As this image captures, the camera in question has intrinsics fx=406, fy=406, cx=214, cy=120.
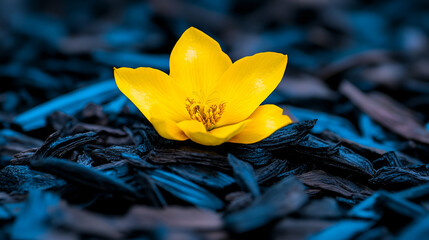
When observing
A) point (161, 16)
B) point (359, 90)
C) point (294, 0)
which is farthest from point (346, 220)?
point (294, 0)

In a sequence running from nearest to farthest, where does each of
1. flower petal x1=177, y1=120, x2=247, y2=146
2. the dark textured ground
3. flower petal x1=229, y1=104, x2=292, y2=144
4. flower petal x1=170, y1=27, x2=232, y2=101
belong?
the dark textured ground < flower petal x1=177, y1=120, x2=247, y2=146 < flower petal x1=229, y1=104, x2=292, y2=144 < flower petal x1=170, y1=27, x2=232, y2=101

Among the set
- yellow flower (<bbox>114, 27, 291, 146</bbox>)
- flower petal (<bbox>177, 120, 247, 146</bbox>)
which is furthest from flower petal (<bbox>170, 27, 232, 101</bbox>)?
flower petal (<bbox>177, 120, 247, 146</bbox>)

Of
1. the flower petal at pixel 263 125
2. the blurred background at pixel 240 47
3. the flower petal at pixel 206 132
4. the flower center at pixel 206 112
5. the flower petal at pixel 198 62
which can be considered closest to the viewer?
the flower petal at pixel 206 132

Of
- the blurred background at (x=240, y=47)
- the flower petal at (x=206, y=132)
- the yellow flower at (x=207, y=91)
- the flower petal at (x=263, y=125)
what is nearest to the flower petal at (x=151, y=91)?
the yellow flower at (x=207, y=91)

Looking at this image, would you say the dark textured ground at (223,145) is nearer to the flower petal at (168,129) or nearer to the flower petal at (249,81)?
the flower petal at (168,129)

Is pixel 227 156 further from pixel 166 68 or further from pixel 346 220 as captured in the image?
pixel 166 68

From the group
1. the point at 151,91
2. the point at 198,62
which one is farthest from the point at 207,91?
the point at 151,91

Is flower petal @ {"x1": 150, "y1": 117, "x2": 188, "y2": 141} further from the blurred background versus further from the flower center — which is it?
the blurred background
